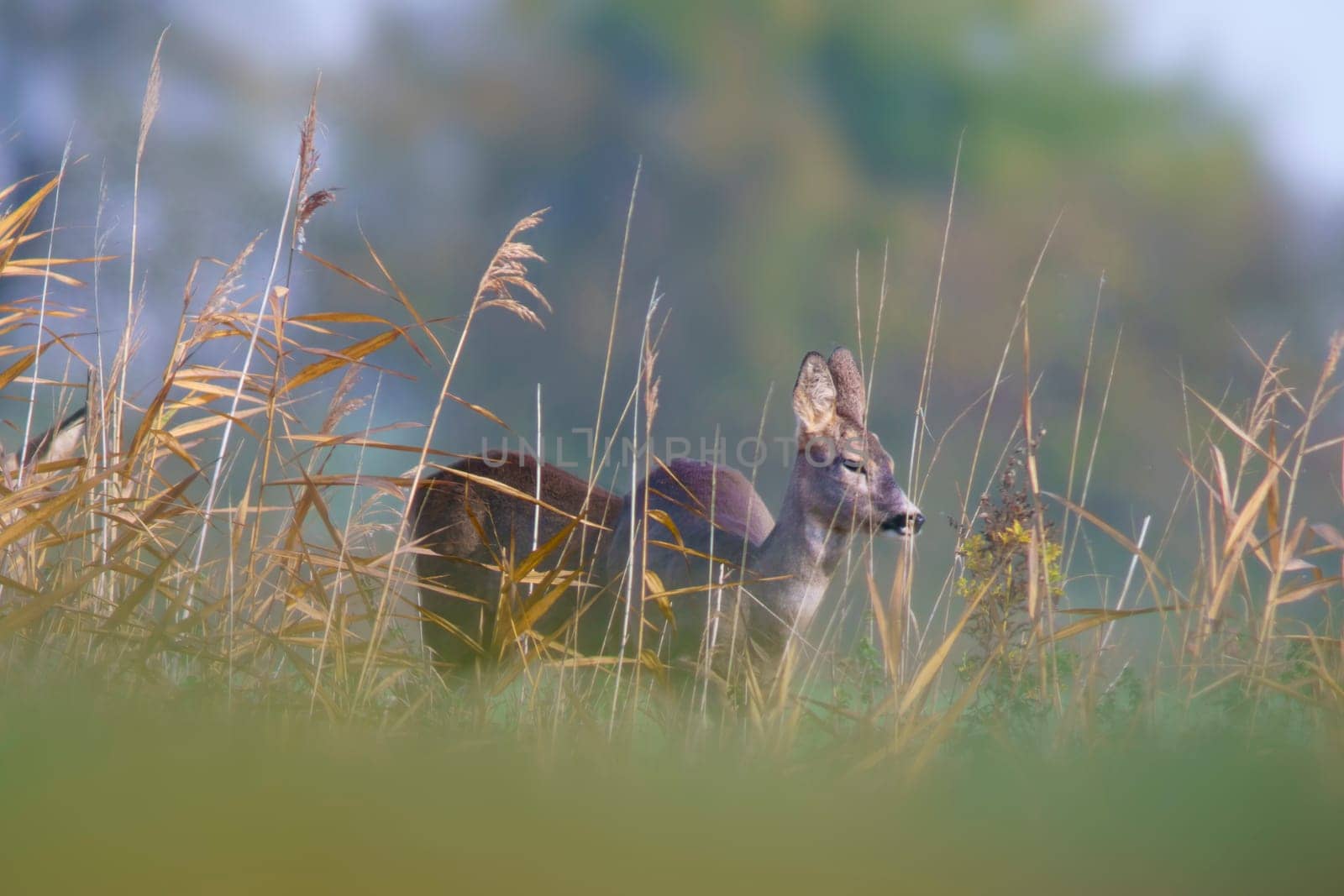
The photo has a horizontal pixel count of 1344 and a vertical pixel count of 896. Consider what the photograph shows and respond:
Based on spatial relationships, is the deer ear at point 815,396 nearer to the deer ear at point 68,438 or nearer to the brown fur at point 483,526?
the brown fur at point 483,526

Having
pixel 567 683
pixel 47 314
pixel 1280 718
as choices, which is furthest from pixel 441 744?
pixel 47 314

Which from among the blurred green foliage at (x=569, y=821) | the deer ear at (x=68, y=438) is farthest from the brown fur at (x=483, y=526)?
the blurred green foliage at (x=569, y=821)

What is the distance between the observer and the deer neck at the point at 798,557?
12.4 ft

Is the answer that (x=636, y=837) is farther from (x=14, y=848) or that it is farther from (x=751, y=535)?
(x=751, y=535)

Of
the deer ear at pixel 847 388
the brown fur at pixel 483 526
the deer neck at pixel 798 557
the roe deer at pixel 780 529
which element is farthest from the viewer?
the brown fur at pixel 483 526

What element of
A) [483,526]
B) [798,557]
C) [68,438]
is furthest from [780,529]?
[68,438]

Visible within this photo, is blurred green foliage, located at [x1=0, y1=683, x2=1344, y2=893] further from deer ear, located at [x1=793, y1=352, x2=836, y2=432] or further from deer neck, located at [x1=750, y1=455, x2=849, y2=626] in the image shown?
deer ear, located at [x1=793, y1=352, x2=836, y2=432]

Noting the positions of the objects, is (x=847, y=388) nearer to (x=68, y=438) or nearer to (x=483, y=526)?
(x=483, y=526)

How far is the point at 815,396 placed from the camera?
3902 millimetres

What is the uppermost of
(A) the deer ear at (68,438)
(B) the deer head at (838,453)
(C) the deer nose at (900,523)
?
(B) the deer head at (838,453)

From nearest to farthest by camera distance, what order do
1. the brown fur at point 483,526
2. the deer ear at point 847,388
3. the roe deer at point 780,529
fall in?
1. the roe deer at point 780,529
2. the deer ear at point 847,388
3. the brown fur at point 483,526

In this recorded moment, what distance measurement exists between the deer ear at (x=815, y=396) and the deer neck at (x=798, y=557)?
0.16 meters

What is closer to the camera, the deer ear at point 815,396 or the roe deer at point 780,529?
the roe deer at point 780,529

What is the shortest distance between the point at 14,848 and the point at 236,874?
0.24 meters
